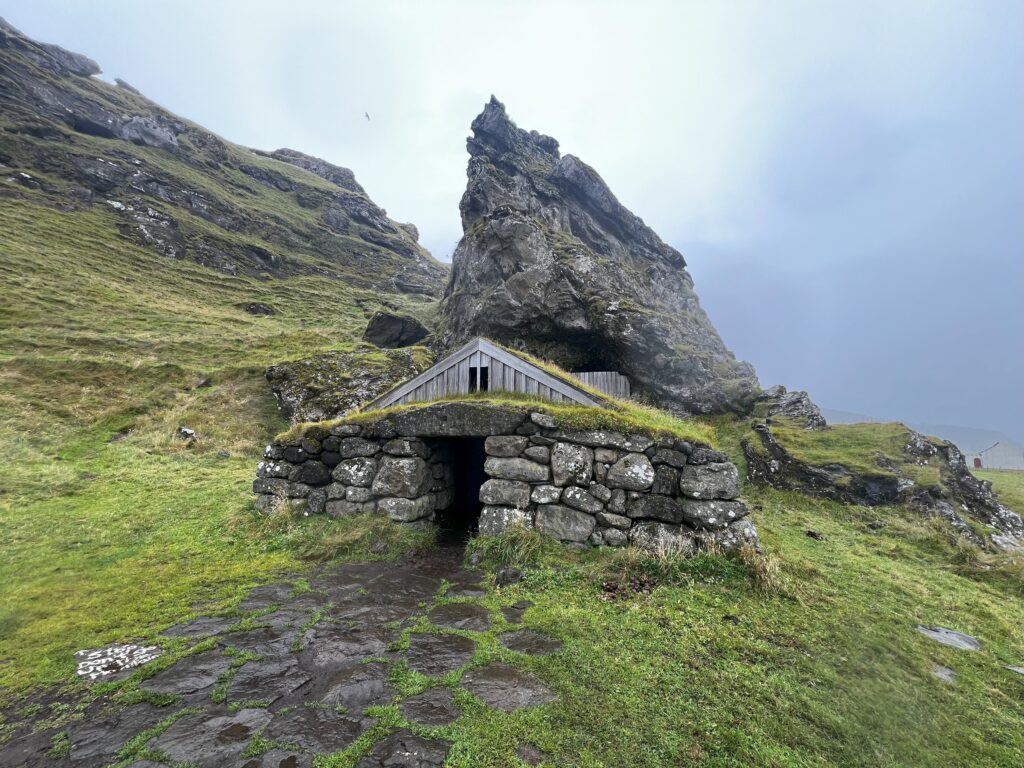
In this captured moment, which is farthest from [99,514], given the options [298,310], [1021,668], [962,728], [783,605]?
[298,310]

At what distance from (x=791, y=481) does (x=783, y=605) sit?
926 centimetres

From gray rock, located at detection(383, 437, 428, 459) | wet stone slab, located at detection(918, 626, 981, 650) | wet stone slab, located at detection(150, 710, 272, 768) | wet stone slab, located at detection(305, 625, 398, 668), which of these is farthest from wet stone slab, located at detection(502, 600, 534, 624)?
wet stone slab, located at detection(918, 626, 981, 650)

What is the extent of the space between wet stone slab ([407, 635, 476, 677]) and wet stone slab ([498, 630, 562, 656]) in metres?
0.45

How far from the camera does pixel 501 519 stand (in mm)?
8125

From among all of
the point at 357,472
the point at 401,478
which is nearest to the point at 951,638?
the point at 401,478

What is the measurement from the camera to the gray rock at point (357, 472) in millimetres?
9055

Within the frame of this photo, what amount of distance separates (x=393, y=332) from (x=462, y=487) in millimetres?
24761

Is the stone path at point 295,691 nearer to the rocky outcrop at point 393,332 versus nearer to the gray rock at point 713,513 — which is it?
the gray rock at point 713,513

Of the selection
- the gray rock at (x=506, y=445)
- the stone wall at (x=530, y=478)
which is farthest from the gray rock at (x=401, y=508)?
the gray rock at (x=506, y=445)

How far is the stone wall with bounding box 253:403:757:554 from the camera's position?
737 cm

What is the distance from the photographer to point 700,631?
511 centimetres

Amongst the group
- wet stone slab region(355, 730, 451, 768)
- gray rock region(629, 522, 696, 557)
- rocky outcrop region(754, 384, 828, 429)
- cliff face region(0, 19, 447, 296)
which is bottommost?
wet stone slab region(355, 730, 451, 768)

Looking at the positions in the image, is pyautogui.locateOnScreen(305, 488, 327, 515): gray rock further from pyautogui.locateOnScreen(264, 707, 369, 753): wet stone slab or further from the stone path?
pyautogui.locateOnScreen(264, 707, 369, 753): wet stone slab

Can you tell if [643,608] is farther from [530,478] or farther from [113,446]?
[113,446]
